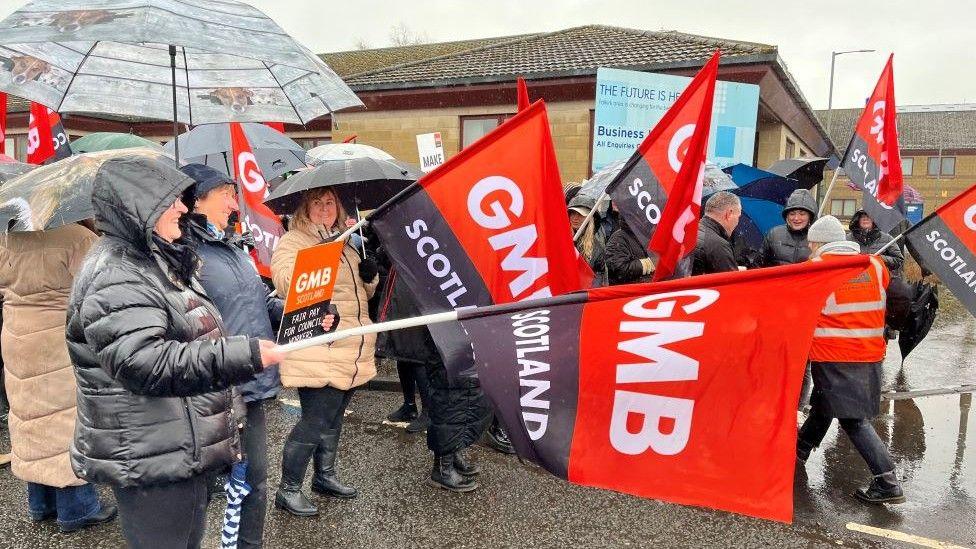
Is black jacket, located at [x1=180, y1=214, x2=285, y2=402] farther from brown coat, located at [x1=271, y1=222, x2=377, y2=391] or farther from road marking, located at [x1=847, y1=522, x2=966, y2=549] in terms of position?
road marking, located at [x1=847, y1=522, x2=966, y2=549]

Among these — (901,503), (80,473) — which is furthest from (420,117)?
(80,473)

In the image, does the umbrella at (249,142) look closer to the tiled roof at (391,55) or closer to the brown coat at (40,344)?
the brown coat at (40,344)

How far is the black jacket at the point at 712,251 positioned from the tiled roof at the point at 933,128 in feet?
171

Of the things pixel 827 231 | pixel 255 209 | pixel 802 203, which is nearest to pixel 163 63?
pixel 255 209

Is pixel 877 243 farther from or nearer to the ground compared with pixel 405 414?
farther from the ground

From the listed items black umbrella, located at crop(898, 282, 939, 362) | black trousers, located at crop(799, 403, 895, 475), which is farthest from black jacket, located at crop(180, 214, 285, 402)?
black umbrella, located at crop(898, 282, 939, 362)

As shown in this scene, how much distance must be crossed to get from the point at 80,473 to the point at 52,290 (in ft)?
5.18

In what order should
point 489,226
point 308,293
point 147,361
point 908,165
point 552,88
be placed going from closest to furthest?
1. point 147,361
2. point 308,293
3. point 489,226
4. point 552,88
5. point 908,165

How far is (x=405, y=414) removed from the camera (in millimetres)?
5738

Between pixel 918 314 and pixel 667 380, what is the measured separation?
656cm

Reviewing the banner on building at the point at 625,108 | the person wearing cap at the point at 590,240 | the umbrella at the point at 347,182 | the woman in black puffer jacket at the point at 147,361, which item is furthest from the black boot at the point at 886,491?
the banner on building at the point at 625,108

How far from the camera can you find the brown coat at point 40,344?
334 cm

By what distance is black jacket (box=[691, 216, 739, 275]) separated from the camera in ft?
16.5

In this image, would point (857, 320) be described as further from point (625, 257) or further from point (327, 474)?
point (327, 474)
